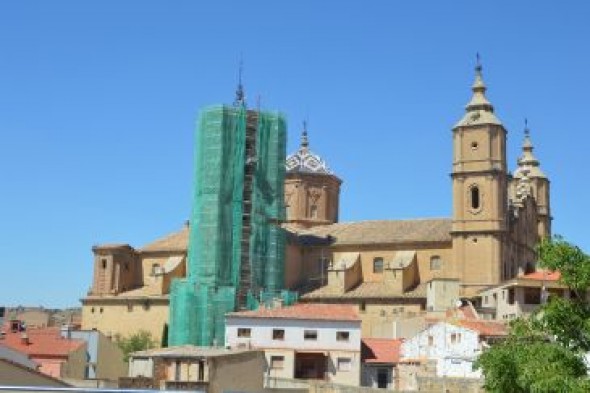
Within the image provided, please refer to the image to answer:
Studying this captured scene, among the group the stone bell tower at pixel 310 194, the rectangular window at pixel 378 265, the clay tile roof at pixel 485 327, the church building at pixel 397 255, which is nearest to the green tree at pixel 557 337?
the clay tile roof at pixel 485 327

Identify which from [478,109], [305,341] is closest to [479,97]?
[478,109]

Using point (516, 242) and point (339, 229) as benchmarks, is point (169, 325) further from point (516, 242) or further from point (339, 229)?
point (516, 242)

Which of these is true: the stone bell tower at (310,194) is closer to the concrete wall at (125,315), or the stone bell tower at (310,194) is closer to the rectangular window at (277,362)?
the concrete wall at (125,315)

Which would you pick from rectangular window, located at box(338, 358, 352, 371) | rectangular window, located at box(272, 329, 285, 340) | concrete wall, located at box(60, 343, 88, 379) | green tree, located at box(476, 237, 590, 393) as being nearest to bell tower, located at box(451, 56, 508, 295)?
rectangular window, located at box(338, 358, 352, 371)

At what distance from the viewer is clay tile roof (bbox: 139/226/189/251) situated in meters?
70.3

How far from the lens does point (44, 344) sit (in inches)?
1837

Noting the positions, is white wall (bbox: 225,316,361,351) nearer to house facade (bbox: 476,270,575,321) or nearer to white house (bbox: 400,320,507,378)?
white house (bbox: 400,320,507,378)

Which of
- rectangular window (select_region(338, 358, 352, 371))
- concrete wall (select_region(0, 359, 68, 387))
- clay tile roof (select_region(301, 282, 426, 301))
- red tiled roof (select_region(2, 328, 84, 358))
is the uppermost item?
clay tile roof (select_region(301, 282, 426, 301))

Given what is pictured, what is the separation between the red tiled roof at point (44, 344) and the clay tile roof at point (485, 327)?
65.1ft

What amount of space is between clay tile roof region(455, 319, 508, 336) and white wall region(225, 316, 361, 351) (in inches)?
210

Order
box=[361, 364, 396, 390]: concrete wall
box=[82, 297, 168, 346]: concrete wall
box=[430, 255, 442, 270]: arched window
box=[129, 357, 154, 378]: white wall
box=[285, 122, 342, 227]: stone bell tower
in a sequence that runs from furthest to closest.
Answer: box=[285, 122, 342, 227]: stone bell tower → box=[82, 297, 168, 346]: concrete wall → box=[430, 255, 442, 270]: arched window → box=[361, 364, 396, 390]: concrete wall → box=[129, 357, 154, 378]: white wall

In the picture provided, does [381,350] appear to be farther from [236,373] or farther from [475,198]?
[236,373]

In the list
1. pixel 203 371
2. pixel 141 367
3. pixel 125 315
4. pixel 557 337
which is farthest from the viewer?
pixel 125 315

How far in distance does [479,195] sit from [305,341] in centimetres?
1963
